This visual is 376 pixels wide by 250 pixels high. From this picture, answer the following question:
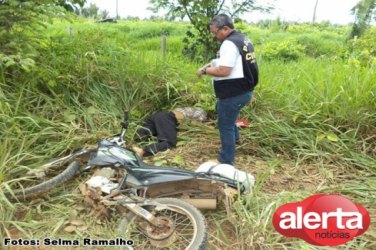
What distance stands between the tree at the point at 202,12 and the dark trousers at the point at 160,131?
229cm

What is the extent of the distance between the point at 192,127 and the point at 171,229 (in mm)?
2151

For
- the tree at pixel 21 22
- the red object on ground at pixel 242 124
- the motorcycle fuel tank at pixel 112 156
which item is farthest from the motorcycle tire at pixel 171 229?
the tree at pixel 21 22

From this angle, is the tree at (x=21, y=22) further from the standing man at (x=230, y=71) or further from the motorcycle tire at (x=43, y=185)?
the standing man at (x=230, y=71)

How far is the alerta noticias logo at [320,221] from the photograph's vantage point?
289 cm

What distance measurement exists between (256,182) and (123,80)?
236 cm

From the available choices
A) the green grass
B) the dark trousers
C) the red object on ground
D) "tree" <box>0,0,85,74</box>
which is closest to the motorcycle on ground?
the green grass

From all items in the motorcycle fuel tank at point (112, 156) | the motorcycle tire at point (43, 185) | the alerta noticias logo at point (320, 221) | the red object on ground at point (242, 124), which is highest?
the motorcycle fuel tank at point (112, 156)

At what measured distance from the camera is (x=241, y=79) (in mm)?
3744

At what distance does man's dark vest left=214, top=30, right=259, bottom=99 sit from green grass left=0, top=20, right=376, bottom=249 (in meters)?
0.87

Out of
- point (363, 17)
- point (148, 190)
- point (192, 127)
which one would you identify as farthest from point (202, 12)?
point (363, 17)

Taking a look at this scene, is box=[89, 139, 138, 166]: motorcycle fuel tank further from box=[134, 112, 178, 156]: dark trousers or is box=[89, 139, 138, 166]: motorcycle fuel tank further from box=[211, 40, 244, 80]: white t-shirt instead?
box=[211, 40, 244, 80]: white t-shirt

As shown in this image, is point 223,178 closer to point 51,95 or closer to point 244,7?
point 51,95

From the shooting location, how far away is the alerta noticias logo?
2889 mm

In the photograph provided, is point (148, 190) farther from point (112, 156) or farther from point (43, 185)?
point (43, 185)
